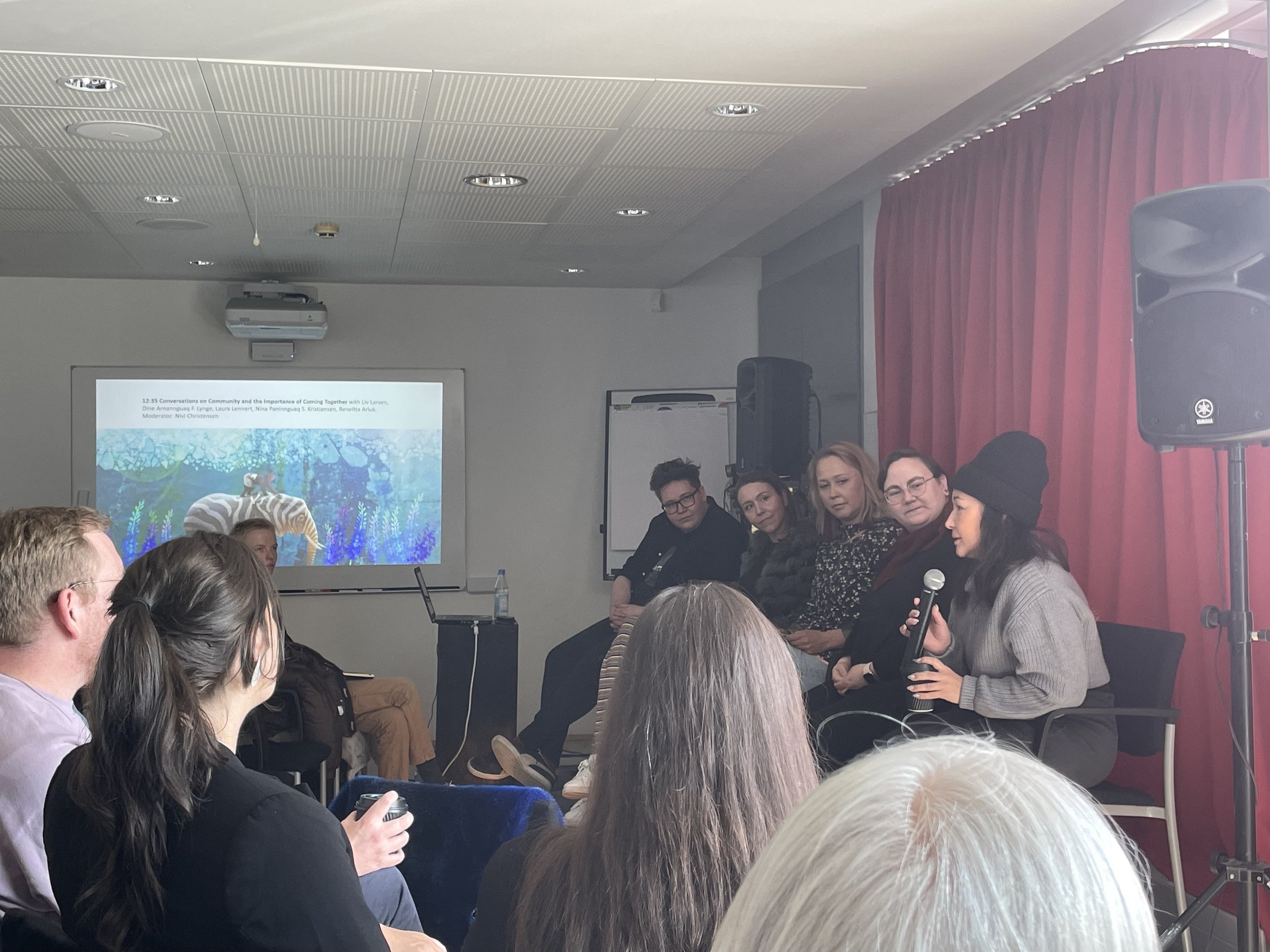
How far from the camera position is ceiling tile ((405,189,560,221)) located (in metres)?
4.36

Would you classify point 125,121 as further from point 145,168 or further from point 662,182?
point 662,182

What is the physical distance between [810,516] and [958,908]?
4204 mm

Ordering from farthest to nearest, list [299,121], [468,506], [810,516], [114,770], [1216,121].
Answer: [468,506] < [810,516] < [299,121] < [1216,121] < [114,770]

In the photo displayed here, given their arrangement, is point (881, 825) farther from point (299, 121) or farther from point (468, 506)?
point (468, 506)

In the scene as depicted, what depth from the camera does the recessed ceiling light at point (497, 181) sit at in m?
4.08

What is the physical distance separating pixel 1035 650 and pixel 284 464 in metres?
4.60

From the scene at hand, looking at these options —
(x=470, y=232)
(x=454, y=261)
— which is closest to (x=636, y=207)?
(x=470, y=232)

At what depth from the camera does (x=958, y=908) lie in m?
0.41

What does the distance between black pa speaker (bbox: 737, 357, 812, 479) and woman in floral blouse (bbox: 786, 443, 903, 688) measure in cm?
65

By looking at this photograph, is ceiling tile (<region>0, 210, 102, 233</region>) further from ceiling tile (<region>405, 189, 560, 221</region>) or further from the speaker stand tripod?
the speaker stand tripod

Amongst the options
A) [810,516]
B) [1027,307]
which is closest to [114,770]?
[1027,307]

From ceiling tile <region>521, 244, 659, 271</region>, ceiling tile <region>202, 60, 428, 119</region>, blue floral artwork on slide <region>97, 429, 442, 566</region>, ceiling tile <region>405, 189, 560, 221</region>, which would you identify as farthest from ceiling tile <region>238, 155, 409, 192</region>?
blue floral artwork on slide <region>97, 429, 442, 566</region>

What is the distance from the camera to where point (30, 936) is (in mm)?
1424

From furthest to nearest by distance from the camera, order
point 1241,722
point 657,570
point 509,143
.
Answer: point 657,570 < point 509,143 < point 1241,722
